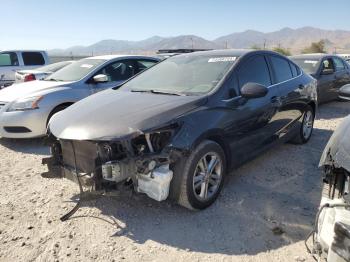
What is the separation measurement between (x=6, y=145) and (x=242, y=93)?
4420 millimetres

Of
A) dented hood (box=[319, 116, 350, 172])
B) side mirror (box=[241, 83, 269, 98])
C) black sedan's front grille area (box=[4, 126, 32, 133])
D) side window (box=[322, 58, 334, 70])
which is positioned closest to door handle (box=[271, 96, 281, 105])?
side mirror (box=[241, 83, 269, 98])

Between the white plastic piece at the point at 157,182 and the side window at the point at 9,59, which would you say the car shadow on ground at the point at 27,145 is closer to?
the white plastic piece at the point at 157,182

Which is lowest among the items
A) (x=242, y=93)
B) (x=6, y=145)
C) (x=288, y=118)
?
(x=6, y=145)

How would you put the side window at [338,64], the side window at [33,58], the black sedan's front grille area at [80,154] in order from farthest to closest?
1. the side window at [33,58]
2. the side window at [338,64]
3. the black sedan's front grille area at [80,154]

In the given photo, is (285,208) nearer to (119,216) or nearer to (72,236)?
(119,216)

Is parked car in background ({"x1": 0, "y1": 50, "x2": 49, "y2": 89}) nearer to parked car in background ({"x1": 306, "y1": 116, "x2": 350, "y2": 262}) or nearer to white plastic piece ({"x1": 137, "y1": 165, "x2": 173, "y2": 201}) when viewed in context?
white plastic piece ({"x1": 137, "y1": 165, "x2": 173, "y2": 201})

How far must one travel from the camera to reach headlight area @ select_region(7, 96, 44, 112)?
5.88 m

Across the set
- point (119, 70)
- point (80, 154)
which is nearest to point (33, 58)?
point (119, 70)

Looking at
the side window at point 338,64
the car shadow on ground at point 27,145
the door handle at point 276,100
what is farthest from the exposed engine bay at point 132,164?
the side window at point 338,64

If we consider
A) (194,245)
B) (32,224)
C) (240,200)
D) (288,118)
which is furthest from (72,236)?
(288,118)

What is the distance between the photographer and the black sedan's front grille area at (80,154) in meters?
3.28

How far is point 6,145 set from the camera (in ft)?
20.2

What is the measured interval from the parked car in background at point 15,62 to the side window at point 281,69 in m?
10.4

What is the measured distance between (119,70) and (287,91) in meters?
3.51
